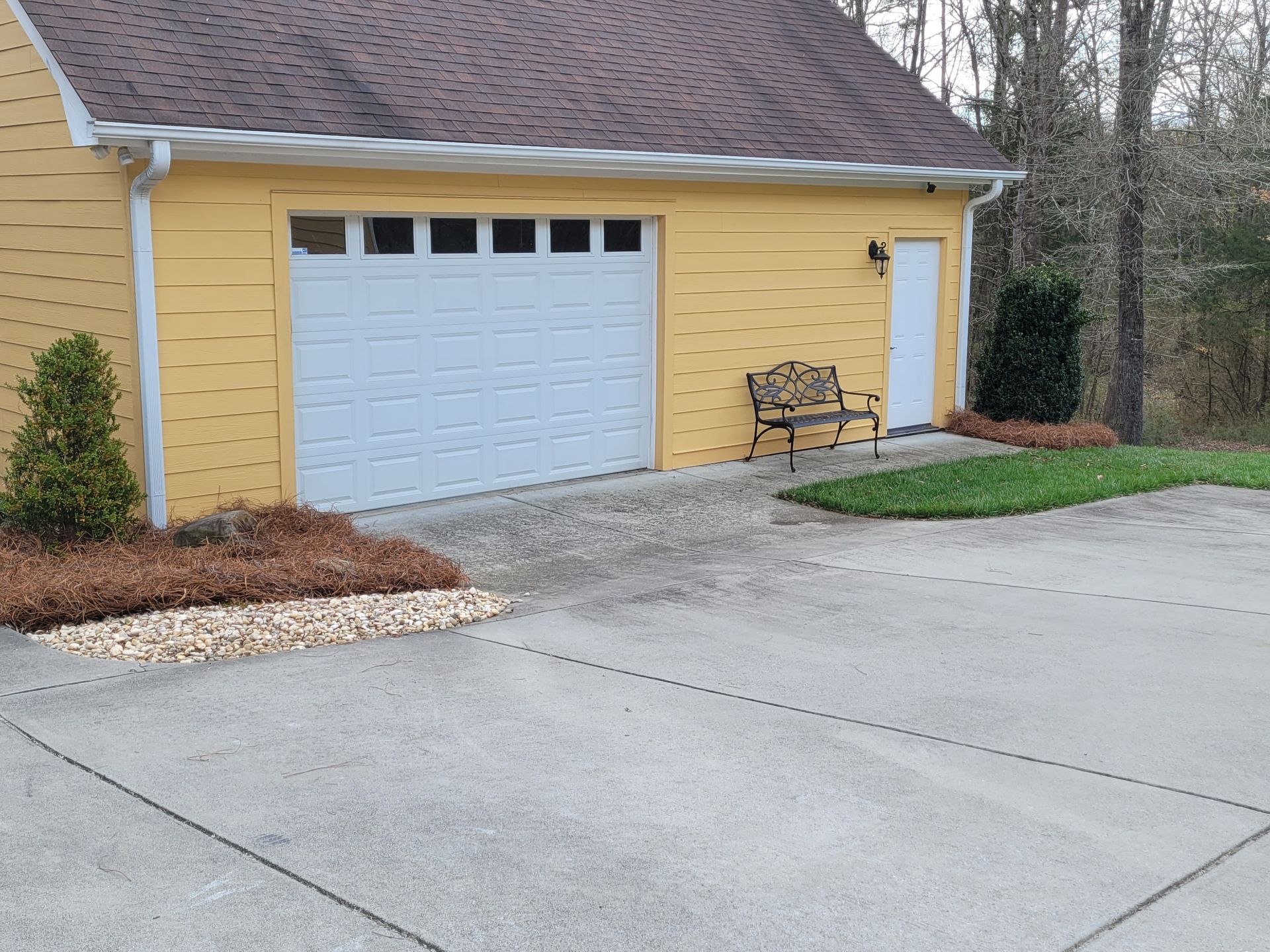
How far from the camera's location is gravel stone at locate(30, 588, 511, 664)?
6.53m

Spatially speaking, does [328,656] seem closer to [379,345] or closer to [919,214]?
[379,345]

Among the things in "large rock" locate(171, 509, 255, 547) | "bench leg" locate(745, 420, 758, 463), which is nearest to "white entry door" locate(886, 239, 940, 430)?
"bench leg" locate(745, 420, 758, 463)

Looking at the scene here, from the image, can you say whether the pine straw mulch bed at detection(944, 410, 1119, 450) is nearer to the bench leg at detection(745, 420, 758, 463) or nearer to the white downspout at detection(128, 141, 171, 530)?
the bench leg at detection(745, 420, 758, 463)

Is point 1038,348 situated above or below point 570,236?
below

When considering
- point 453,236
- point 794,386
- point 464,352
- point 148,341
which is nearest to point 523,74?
point 453,236

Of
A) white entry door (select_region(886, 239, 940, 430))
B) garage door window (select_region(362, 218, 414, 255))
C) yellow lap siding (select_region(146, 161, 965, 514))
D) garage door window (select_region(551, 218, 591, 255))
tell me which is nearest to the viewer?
yellow lap siding (select_region(146, 161, 965, 514))

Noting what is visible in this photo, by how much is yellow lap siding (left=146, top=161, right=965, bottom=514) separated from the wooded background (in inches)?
159

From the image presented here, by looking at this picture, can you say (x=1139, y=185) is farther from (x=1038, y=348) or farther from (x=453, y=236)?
(x=453, y=236)

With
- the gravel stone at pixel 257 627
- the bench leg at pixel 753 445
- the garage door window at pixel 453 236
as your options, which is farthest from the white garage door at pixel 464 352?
the gravel stone at pixel 257 627

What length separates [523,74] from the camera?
10.8 m

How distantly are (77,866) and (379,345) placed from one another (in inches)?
241

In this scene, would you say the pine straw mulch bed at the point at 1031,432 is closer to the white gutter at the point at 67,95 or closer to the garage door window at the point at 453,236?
the garage door window at the point at 453,236

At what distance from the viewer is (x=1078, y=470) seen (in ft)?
39.5

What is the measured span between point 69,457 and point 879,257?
8.25m
